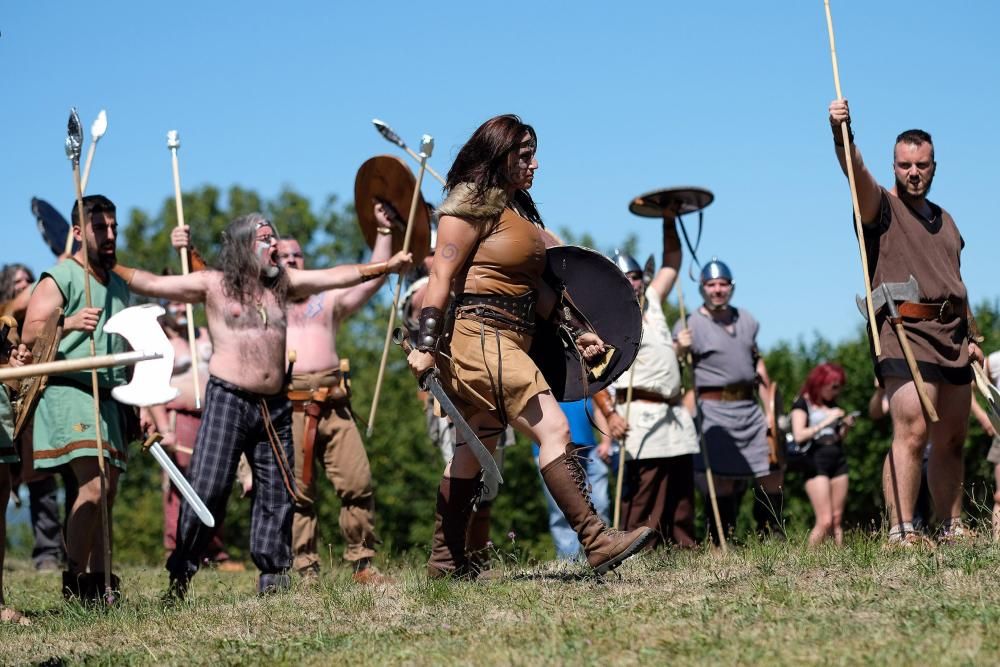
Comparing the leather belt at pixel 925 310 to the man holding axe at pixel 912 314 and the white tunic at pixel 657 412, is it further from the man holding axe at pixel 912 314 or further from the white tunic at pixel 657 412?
the white tunic at pixel 657 412

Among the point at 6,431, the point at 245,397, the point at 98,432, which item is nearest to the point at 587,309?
the point at 245,397

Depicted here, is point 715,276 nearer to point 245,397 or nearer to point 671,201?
point 671,201

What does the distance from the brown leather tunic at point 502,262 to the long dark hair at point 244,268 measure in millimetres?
1473

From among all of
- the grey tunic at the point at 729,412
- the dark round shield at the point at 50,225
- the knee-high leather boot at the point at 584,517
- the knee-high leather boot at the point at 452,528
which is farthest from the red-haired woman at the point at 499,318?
the dark round shield at the point at 50,225

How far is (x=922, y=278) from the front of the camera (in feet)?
22.0

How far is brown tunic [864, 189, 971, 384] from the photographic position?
6648 millimetres

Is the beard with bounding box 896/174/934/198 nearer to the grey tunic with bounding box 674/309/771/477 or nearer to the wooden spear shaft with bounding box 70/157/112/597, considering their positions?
the grey tunic with bounding box 674/309/771/477

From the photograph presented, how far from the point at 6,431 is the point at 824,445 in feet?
19.1

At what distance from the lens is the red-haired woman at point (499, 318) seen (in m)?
5.73

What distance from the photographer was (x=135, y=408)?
23.7 feet

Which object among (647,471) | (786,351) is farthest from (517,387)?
(786,351)

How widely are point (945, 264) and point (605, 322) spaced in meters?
1.79

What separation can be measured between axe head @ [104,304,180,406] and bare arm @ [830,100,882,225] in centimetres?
325

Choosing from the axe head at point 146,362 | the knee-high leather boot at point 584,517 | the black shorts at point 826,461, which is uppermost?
the axe head at point 146,362
